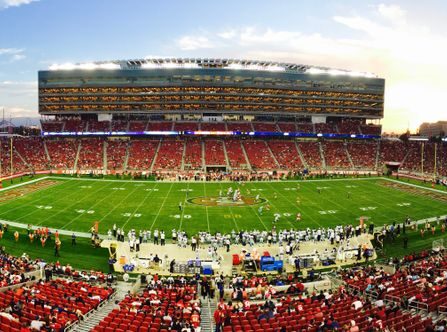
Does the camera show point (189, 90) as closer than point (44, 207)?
No

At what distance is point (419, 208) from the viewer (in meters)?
41.4

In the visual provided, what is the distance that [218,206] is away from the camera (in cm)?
4094

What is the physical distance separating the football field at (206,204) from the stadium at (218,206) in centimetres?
29

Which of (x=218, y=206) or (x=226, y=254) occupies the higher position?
(x=218, y=206)

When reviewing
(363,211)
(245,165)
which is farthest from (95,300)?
(245,165)

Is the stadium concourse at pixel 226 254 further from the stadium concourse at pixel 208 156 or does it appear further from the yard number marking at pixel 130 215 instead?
the stadium concourse at pixel 208 156

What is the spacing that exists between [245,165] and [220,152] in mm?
6808

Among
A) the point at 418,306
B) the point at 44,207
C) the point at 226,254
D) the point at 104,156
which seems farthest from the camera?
the point at 104,156

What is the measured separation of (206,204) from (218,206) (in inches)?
57.7

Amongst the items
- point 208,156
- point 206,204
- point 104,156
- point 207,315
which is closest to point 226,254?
point 207,315

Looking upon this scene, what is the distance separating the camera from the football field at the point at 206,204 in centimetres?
3441

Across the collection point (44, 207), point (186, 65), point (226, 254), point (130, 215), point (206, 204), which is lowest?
point (226, 254)

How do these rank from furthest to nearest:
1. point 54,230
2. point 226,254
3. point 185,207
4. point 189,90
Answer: point 189,90 < point 185,207 < point 54,230 < point 226,254

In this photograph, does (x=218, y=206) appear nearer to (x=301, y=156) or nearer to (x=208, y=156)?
(x=208, y=156)
